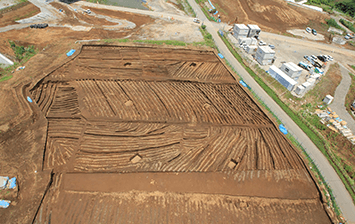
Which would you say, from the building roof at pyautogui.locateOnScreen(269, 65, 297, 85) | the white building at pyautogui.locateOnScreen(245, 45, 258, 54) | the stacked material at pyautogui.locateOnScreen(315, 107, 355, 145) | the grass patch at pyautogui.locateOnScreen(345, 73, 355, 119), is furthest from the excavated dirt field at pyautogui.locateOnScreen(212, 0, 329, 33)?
the stacked material at pyautogui.locateOnScreen(315, 107, 355, 145)

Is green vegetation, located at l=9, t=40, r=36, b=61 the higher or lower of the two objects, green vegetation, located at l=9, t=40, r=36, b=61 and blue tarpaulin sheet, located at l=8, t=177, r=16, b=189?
the higher

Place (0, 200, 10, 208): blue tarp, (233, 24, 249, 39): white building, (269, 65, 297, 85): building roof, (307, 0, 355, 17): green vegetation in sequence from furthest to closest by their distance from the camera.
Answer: (307, 0, 355, 17): green vegetation → (233, 24, 249, 39): white building → (269, 65, 297, 85): building roof → (0, 200, 10, 208): blue tarp

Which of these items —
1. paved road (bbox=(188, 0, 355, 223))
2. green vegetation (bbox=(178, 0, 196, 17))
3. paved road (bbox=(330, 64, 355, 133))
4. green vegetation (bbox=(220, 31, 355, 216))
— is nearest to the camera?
paved road (bbox=(188, 0, 355, 223))

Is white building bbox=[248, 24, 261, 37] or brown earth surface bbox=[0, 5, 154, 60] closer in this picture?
brown earth surface bbox=[0, 5, 154, 60]

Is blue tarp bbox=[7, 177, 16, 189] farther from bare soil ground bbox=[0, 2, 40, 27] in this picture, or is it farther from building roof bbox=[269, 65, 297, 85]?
building roof bbox=[269, 65, 297, 85]

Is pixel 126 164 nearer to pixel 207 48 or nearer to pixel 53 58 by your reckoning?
pixel 53 58

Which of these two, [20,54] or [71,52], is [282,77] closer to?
[71,52]

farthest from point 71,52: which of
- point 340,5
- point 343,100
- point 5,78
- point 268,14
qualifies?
point 340,5

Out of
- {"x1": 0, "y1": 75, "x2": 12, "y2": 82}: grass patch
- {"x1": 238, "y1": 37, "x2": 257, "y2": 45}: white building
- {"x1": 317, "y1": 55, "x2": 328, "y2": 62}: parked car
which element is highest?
{"x1": 238, "y1": 37, "x2": 257, "y2": 45}: white building

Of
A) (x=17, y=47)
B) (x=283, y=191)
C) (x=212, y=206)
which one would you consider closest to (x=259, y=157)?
(x=283, y=191)
